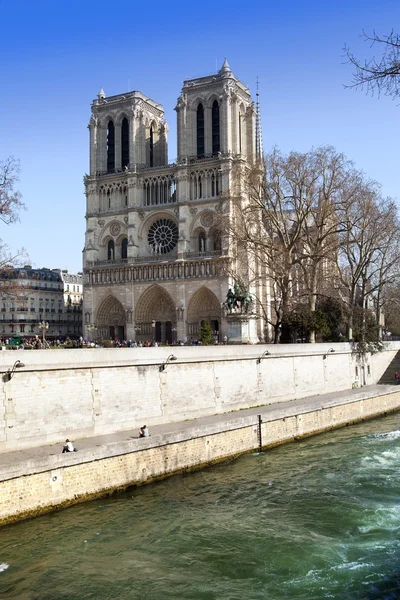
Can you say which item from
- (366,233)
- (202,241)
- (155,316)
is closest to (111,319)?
(155,316)

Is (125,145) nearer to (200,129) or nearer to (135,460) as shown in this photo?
(200,129)

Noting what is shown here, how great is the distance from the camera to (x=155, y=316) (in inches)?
2208

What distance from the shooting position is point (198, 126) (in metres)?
56.6


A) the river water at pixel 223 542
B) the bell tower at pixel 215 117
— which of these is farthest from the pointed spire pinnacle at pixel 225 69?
the river water at pixel 223 542

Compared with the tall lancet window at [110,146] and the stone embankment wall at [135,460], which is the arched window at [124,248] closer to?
the tall lancet window at [110,146]

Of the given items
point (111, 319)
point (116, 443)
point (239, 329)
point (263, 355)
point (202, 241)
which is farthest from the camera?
point (111, 319)

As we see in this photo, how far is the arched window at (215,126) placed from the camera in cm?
5538

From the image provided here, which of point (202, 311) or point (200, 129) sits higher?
point (200, 129)

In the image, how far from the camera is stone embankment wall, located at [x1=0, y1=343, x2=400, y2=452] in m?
17.1

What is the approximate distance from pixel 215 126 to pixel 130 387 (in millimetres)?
39706

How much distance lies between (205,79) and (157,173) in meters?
9.32

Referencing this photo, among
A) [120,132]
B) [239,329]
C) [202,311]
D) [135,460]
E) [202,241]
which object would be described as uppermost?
[120,132]

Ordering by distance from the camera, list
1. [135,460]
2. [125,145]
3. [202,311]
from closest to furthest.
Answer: [135,460] < [202,311] < [125,145]

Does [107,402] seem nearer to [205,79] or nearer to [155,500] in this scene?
[155,500]
